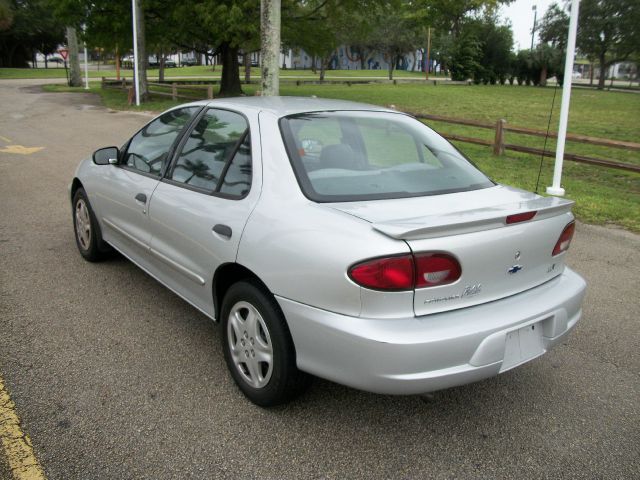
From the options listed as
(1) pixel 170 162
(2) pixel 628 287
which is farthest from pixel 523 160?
(1) pixel 170 162

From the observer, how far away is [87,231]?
17.1 ft

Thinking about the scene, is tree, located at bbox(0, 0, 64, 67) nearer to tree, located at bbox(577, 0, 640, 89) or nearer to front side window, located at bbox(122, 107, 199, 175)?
tree, located at bbox(577, 0, 640, 89)

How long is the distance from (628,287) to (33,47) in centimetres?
7302

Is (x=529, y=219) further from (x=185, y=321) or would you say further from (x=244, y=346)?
(x=185, y=321)

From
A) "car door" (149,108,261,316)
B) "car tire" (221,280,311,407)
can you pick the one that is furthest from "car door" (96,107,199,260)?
"car tire" (221,280,311,407)

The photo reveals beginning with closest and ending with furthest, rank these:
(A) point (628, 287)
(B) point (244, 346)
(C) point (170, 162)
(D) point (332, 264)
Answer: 1. (D) point (332, 264)
2. (B) point (244, 346)
3. (C) point (170, 162)
4. (A) point (628, 287)

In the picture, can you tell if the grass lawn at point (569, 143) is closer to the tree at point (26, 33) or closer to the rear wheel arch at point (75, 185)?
the rear wheel arch at point (75, 185)

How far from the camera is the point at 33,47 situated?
65.5 meters

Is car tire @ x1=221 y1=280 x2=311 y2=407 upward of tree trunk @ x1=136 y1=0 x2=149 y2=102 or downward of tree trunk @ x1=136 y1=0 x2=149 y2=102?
downward

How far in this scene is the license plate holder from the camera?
2713 millimetres

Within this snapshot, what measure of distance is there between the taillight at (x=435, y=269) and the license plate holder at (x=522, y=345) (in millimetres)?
415

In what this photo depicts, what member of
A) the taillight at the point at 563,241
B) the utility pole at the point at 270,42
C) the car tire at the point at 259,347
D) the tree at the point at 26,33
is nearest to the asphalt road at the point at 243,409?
the car tire at the point at 259,347

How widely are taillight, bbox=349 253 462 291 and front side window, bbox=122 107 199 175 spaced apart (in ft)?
6.91

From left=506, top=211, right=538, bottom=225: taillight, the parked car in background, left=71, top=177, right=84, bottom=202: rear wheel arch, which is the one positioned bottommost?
left=71, top=177, right=84, bottom=202: rear wheel arch
